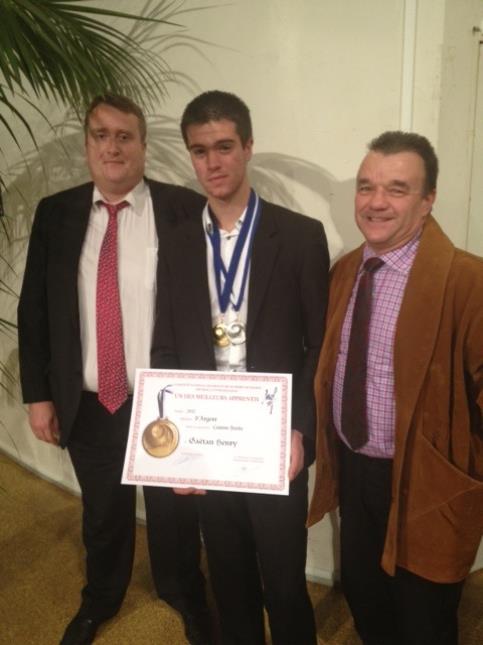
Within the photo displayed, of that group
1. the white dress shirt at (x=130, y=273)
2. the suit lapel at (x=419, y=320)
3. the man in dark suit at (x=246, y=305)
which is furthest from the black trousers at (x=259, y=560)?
the white dress shirt at (x=130, y=273)

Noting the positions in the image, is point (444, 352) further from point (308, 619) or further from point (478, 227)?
point (308, 619)

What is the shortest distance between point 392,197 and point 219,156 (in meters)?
0.49

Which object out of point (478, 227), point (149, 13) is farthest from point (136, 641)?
point (149, 13)

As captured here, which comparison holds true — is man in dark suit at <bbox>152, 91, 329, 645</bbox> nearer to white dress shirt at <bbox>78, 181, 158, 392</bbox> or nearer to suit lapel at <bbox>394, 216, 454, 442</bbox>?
white dress shirt at <bbox>78, 181, 158, 392</bbox>

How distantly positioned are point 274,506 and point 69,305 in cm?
96

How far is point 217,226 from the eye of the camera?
5.01 ft

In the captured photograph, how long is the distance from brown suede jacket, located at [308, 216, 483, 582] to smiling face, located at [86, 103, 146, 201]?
0.99 metres

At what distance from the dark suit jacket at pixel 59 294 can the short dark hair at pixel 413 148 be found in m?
0.66

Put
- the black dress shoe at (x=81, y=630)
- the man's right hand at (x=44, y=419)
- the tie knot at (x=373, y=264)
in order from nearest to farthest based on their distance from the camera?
the tie knot at (x=373, y=264), the man's right hand at (x=44, y=419), the black dress shoe at (x=81, y=630)

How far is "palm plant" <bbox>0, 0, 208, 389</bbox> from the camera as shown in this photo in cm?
147

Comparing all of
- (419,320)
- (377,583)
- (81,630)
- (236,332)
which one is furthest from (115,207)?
(81,630)

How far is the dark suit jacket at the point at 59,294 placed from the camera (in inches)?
67.7

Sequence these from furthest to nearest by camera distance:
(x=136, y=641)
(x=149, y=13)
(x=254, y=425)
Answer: (x=149, y=13), (x=136, y=641), (x=254, y=425)

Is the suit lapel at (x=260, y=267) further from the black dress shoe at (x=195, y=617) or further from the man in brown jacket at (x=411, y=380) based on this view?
the black dress shoe at (x=195, y=617)
